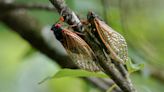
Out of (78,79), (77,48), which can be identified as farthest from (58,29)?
(78,79)

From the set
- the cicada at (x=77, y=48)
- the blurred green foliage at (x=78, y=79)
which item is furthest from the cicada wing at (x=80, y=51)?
the blurred green foliage at (x=78, y=79)

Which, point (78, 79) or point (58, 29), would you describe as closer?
point (58, 29)

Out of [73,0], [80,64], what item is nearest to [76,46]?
[80,64]

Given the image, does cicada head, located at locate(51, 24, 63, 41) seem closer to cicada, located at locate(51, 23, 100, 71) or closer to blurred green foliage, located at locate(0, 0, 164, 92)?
cicada, located at locate(51, 23, 100, 71)

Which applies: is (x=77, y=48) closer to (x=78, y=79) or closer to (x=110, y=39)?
(x=110, y=39)

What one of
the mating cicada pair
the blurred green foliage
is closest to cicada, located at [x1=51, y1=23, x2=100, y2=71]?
the mating cicada pair

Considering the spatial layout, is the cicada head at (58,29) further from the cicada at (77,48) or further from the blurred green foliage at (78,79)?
the blurred green foliage at (78,79)
